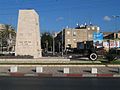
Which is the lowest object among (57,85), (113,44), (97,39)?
(57,85)

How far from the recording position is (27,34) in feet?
141

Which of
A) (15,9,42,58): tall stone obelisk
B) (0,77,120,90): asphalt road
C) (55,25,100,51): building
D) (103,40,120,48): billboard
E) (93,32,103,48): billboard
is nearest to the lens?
(0,77,120,90): asphalt road

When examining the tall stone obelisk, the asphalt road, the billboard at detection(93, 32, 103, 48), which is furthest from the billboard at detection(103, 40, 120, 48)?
the asphalt road

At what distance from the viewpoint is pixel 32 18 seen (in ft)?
142

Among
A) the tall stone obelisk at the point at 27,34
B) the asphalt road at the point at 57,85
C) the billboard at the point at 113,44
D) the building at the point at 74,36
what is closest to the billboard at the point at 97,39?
the billboard at the point at 113,44

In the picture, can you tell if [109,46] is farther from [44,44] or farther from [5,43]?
[44,44]

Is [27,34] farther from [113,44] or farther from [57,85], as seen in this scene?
[113,44]

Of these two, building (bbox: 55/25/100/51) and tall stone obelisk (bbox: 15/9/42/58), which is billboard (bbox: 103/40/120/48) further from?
tall stone obelisk (bbox: 15/9/42/58)

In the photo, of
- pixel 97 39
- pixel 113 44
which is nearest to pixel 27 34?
pixel 97 39

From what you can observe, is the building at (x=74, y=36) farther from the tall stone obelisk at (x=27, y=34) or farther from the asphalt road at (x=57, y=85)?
the asphalt road at (x=57, y=85)

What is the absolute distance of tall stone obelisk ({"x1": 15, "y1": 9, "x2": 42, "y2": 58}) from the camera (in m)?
42.9

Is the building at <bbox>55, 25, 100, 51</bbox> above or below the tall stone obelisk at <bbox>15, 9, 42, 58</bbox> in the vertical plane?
above

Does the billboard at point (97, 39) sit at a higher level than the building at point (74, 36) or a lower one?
lower

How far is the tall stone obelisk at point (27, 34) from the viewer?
4294 cm
